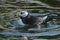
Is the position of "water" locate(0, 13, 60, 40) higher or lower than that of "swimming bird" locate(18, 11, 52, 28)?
lower

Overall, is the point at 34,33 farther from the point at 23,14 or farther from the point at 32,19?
Answer: the point at 23,14

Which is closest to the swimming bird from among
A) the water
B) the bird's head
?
the bird's head

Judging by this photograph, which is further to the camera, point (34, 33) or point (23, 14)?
point (23, 14)

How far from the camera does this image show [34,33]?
8336mm

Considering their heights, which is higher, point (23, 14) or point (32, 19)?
point (23, 14)

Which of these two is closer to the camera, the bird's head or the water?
the water

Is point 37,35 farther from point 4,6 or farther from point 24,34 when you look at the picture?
point 4,6

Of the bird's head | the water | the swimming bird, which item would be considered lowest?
the water

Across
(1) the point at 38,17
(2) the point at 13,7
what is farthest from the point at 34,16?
(2) the point at 13,7

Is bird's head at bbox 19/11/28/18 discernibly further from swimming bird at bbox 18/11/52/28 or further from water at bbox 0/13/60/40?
water at bbox 0/13/60/40

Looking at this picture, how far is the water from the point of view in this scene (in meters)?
8.03

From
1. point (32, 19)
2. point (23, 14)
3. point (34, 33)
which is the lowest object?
point (34, 33)

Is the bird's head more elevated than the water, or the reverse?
the bird's head

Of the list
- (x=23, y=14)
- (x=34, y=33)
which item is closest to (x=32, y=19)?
(x=23, y=14)
